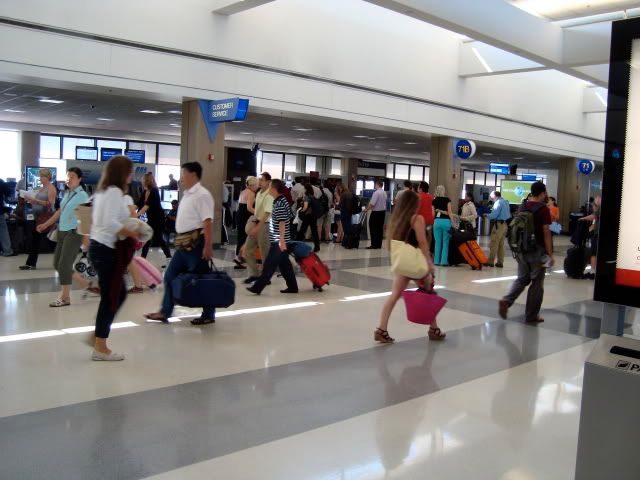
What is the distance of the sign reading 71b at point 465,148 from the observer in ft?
58.9

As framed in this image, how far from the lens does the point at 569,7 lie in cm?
1165

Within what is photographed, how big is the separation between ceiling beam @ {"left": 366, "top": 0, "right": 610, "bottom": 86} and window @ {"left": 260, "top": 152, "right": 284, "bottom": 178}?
20143 mm

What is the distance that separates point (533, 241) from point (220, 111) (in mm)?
7705

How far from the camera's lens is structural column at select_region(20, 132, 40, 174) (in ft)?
81.3

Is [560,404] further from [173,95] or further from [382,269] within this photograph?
[173,95]

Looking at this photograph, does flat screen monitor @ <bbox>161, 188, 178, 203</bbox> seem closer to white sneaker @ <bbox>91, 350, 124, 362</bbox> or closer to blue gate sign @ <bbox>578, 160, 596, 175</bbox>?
white sneaker @ <bbox>91, 350, 124, 362</bbox>

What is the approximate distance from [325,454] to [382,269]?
26.7 feet

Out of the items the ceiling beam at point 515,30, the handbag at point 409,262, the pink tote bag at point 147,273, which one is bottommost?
the pink tote bag at point 147,273

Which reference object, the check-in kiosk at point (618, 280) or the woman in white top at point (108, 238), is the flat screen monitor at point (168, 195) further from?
the check-in kiosk at point (618, 280)

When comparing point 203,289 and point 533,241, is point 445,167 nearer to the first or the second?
point 533,241

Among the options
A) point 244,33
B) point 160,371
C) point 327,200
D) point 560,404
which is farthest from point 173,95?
point 560,404

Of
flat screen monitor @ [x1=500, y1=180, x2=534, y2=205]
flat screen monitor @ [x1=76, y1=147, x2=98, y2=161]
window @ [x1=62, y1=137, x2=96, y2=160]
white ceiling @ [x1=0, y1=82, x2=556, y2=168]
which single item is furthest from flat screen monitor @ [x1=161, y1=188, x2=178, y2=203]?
window @ [x1=62, y1=137, x2=96, y2=160]

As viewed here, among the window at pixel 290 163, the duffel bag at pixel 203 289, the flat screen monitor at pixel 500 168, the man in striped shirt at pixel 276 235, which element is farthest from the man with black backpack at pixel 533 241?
the window at pixel 290 163

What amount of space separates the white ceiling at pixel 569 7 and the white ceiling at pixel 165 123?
5504 millimetres
